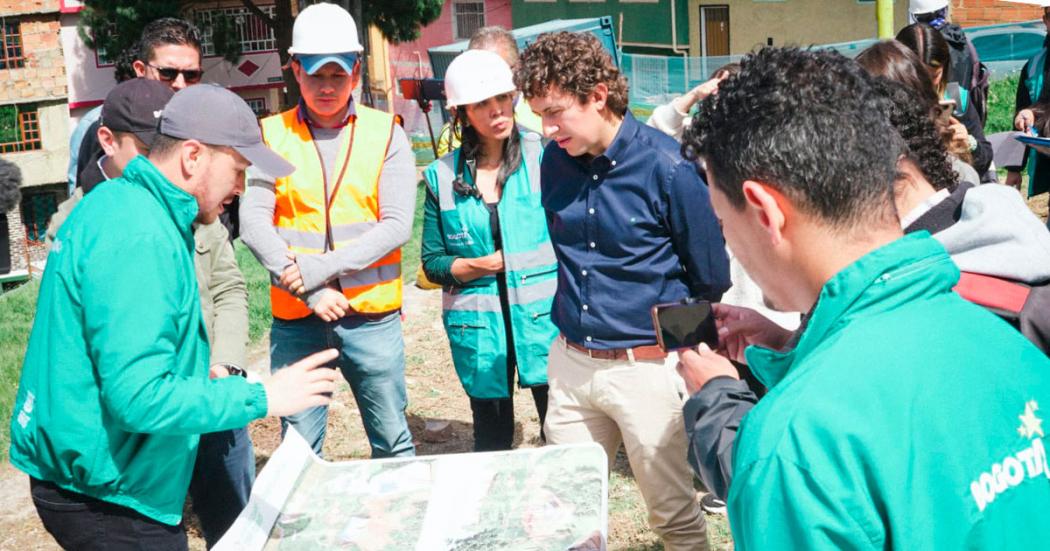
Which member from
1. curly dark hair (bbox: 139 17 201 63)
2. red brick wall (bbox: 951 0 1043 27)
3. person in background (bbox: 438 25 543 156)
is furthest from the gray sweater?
red brick wall (bbox: 951 0 1043 27)

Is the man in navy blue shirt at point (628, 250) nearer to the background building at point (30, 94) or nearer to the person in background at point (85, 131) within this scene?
the person in background at point (85, 131)

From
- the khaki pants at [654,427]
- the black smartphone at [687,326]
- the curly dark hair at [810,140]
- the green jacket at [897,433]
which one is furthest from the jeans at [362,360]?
the green jacket at [897,433]

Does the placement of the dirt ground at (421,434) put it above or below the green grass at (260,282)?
below

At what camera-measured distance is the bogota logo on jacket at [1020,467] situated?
140 cm

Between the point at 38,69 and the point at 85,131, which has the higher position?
the point at 38,69

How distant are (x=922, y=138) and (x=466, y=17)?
38.1 m

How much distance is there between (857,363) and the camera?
139 cm

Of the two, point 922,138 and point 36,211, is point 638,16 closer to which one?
point 36,211

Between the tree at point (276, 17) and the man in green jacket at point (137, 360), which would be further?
the tree at point (276, 17)

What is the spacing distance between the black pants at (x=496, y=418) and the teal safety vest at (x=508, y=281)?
136 mm

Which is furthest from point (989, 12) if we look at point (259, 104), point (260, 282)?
point (259, 104)

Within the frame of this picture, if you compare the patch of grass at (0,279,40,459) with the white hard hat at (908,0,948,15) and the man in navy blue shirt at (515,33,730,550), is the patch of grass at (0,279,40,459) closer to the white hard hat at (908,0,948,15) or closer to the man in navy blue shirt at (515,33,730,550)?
the man in navy blue shirt at (515,33,730,550)

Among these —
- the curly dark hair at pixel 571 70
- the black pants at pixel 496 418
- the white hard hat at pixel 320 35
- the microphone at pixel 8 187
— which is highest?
the white hard hat at pixel 320 35

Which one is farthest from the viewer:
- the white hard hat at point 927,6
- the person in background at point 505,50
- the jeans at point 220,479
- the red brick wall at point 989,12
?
the red brick wall at point 989,12
